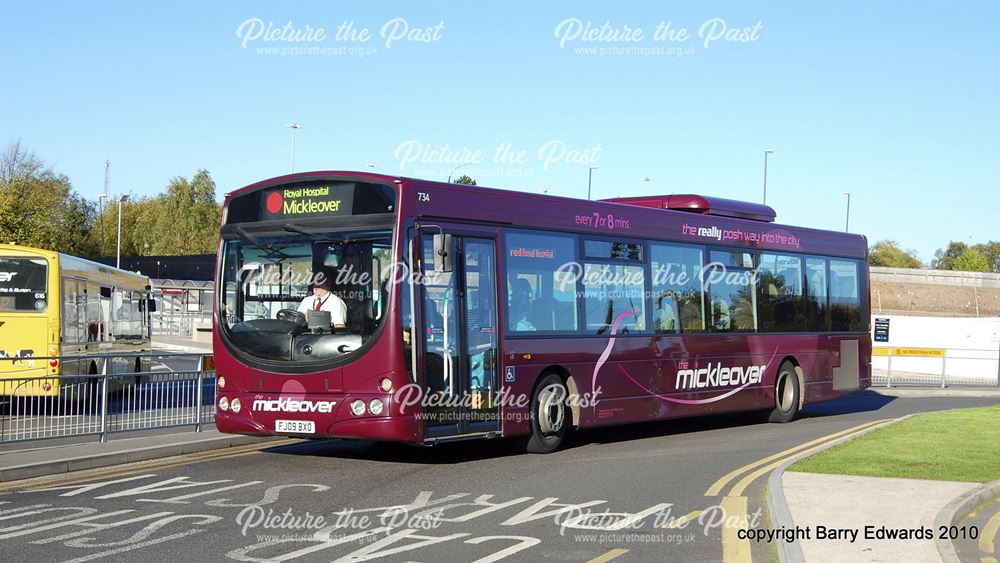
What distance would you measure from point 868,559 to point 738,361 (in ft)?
38.7

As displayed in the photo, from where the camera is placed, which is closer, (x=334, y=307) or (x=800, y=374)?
(x=334, y=307)

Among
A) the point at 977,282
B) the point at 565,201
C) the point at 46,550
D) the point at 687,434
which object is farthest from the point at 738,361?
the point at 977,282

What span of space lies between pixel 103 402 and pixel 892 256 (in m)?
160

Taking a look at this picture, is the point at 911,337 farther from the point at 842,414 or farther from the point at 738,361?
the point at 738,361

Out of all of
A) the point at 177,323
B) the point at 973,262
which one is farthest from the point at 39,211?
the point at 973,262

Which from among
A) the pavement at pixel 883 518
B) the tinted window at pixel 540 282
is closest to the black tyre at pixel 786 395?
the tinted window at pixel 540 282

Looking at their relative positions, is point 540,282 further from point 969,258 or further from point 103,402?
point 969,258

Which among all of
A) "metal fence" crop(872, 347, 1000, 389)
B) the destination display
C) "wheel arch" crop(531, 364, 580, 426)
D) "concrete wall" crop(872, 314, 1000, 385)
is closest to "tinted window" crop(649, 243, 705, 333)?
"wheel arch" crop(531, 364, 580, 426)

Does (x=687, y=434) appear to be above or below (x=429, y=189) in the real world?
below

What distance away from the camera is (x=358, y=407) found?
523 inches

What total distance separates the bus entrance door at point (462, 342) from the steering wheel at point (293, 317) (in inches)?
59.3

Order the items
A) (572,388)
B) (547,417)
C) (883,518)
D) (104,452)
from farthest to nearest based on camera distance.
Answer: (572,388) → (547,417) → (104,452) → (883,518)

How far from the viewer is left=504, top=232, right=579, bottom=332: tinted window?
1503 centimetres

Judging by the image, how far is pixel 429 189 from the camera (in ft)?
45.4
